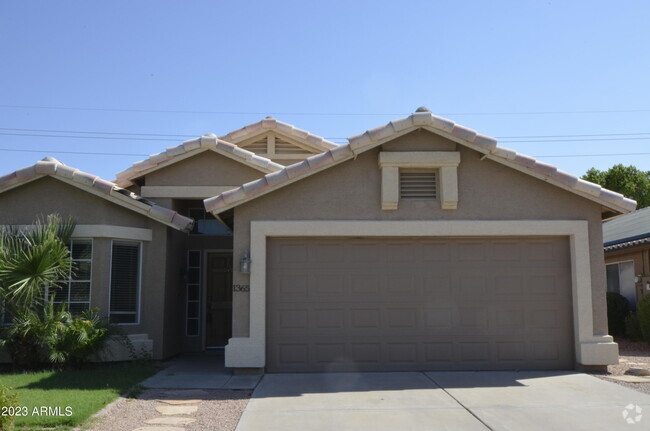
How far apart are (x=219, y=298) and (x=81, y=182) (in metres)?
4.17

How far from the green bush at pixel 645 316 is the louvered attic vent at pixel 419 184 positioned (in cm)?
729

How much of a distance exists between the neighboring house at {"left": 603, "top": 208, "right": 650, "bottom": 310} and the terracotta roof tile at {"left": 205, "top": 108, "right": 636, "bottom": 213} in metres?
6.38

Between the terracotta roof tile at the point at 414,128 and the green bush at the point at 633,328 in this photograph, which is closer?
the terracotta roof tile at the point at 414,128

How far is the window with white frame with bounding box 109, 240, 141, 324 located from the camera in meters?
11.6

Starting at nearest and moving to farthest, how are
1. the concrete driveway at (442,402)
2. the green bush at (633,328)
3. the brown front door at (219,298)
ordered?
the concrete driveway at (442,402) < the brown front door at (219,298) < the green bush at (633,328)

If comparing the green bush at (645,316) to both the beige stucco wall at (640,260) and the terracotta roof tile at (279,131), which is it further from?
the terracotta roof tile at (279,131)

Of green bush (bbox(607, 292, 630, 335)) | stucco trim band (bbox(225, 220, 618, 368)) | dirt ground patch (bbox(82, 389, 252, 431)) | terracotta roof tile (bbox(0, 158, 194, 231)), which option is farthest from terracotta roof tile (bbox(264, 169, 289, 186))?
green bush (bbox(607, 292, 630, 335))

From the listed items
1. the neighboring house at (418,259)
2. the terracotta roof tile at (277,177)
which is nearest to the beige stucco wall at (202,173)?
the neighboring house at (418,259)

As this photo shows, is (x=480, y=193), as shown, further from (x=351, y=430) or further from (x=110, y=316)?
(x=110, y=316)

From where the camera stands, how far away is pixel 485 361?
34.7 feet

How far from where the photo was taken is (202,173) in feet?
43.3

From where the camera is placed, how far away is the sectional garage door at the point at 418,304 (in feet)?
34.6

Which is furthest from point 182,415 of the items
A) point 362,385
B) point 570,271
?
point 570,271

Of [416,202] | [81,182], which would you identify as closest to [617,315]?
[416,202]
